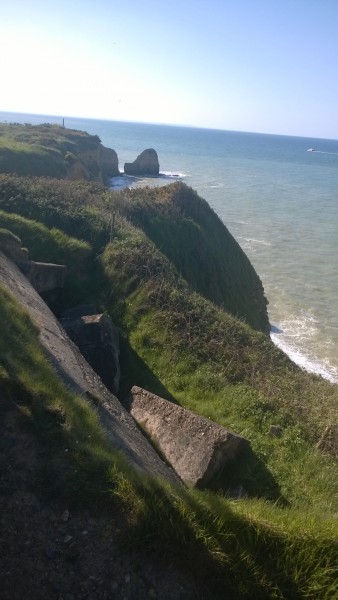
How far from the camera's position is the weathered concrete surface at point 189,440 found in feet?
27.7

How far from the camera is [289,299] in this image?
3412 centimetres

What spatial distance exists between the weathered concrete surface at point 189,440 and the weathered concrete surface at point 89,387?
0.49 metres

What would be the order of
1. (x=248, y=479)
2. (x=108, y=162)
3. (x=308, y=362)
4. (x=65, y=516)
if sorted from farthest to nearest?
(x=108, y=162) → (x=308, y=362) → (x=248, y=479) → (x=65, y=516)

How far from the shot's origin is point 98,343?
11.6 metres

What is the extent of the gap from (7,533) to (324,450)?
23.8 ft

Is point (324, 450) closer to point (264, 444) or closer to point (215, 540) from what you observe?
point (264, 444)

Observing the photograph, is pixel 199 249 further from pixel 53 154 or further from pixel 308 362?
pixel 53 154

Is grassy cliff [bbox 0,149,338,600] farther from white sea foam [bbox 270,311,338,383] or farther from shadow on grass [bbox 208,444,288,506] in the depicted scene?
white sea foam [bbox 270,311,338,383]

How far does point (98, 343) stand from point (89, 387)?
2817 millimetres

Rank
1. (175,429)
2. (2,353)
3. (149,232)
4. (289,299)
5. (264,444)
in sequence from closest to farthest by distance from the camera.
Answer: (2,353) → (175,429) → (264,444) → (149,232) → (289,299)

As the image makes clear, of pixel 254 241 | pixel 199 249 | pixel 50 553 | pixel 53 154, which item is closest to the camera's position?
pixel 50 553

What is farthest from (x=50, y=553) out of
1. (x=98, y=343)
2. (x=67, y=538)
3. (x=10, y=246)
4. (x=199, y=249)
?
(x=199, y=249)

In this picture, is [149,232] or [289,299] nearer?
[149,232]

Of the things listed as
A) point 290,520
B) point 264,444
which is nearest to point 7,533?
point 290,520
